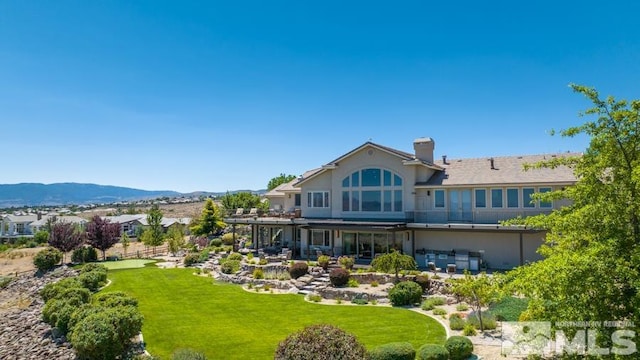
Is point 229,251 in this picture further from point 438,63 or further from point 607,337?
point 607,337

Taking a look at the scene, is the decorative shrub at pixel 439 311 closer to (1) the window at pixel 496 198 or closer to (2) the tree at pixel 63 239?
(1) the window at pixel 496 198

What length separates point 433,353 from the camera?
38.1ft

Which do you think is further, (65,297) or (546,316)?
(65,297)

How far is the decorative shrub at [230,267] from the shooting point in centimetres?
2894

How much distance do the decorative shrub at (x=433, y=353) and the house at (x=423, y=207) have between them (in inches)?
570

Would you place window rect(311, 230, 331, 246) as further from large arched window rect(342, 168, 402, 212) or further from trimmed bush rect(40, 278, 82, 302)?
trimmed bush rect(40, 278, 82, 302)

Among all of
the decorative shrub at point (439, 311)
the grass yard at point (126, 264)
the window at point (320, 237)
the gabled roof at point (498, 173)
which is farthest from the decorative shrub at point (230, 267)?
the decorative shrub at point (439, 311)

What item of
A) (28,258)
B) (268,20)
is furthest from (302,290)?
(28,258)

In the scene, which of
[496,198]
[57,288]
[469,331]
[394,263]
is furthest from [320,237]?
[469,331]

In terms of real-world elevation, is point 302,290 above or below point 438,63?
below

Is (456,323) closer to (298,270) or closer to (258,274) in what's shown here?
(298,270)

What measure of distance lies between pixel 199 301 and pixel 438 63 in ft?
67.4

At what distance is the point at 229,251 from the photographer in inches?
1481

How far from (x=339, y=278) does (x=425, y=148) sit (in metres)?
13.0
